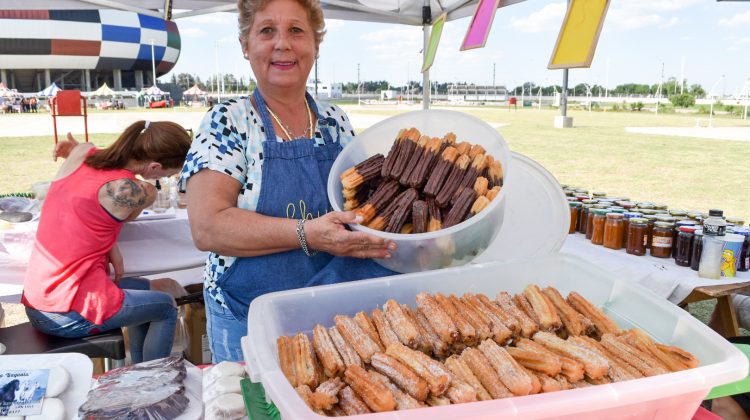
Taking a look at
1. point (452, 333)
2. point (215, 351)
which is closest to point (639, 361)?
point (452, 333)

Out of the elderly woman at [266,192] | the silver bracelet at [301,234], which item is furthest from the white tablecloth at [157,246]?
the silver bracelet at [301,234]

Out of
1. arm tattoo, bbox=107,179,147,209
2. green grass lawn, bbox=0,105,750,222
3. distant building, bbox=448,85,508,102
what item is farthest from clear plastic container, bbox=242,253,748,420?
distant building, bbox=448,85,508,102

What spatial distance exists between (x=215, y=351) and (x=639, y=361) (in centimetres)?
158

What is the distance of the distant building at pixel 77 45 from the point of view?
3716cm

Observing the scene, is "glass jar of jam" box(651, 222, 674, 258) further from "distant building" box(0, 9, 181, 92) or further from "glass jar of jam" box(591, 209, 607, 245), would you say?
"distant building" box(0, 9, 181, 92)

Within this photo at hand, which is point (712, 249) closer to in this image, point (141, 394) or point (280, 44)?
point (280, 44)

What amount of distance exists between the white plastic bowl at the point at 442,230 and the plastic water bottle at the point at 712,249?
1701 mm

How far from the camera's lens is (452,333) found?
1.40m

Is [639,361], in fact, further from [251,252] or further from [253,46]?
[253,46]

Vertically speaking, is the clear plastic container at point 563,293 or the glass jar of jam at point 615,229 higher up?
the clear plastic container at point 563,293

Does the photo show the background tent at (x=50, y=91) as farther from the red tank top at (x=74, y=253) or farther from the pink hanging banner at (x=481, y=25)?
the pink hanging banner at (x=481, y=25)

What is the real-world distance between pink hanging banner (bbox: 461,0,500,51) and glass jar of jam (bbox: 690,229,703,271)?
193cm

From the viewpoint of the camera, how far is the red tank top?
3082 millimetres

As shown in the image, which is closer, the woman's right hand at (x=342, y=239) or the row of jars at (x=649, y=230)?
the woman's right hand at (x=342, y=239)
